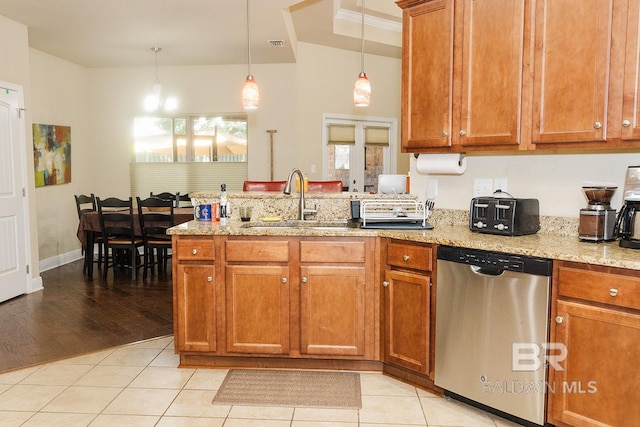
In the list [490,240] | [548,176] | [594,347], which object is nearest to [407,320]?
[490,240]

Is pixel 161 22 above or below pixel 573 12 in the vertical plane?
above

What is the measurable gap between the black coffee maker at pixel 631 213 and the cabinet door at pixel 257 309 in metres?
1.75

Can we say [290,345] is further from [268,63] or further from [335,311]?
[268,63]

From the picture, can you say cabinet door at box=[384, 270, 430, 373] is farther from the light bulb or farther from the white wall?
the light bulb

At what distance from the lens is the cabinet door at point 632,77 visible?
230cm

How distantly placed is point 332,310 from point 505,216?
1.10 meters

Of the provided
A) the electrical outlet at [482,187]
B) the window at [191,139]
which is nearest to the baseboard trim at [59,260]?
the window at [191,139]

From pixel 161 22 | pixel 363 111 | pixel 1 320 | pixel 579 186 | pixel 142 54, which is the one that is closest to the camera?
pixel 579 186

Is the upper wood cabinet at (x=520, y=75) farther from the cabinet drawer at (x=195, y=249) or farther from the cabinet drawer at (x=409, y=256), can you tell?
the cabinet drawer at (x=195, y=249)

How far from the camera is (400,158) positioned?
7848mm

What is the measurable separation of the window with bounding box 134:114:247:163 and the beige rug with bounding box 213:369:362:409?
446cm

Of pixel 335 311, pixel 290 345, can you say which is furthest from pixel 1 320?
pixel 335 311

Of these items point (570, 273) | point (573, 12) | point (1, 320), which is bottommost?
point (1, 320)

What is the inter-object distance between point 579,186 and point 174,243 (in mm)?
2299
